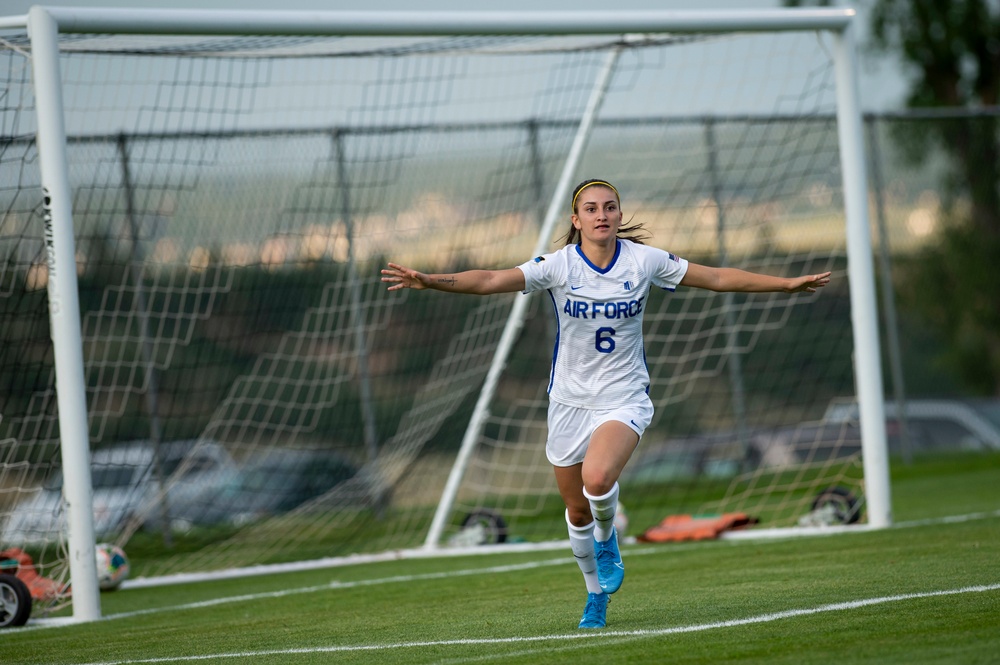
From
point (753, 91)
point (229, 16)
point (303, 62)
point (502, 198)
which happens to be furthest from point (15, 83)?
point (753, 91)

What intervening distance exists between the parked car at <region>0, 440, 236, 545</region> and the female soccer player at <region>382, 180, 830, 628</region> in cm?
489

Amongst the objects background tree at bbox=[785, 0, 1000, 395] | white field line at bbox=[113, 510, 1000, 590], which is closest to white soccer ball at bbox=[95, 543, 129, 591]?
white field line at bbox=[113, 510, 1000, 590]

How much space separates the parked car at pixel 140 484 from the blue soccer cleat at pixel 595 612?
5.11 meters

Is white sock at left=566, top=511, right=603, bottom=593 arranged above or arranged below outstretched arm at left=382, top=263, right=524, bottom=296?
below

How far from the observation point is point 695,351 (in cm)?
1484

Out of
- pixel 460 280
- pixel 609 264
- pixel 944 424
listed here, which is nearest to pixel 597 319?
pixel 609 264

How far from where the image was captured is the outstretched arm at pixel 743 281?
245 inches

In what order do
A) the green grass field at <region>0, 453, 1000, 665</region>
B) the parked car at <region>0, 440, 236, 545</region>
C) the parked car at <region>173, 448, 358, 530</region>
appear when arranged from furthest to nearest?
1. the parked car at <region>173, 448, 358, 530</region>
2. the parked car at <region>0, 440, 236, 545</region>
3. the green grass field at <region>0, 453, 1000, 665</region>

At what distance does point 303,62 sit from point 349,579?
13.4 feet

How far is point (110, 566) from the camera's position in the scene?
916cm

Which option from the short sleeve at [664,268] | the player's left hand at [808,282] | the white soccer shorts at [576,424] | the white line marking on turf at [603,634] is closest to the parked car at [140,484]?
the white line marking on turf at [603,634]

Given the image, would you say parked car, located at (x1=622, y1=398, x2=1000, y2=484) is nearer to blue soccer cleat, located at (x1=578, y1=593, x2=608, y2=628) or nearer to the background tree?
the background tree

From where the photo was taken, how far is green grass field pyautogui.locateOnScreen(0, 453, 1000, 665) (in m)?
5.05

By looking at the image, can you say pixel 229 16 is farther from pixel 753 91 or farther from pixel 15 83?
pixel 753 91
